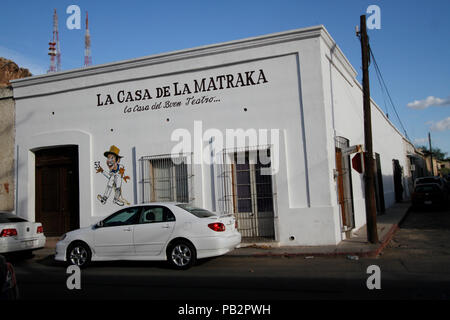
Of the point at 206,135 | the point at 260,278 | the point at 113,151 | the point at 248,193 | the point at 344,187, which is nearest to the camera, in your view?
the point at 260,278

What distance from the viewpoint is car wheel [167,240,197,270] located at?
8.98 m

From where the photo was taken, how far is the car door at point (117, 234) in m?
9.55

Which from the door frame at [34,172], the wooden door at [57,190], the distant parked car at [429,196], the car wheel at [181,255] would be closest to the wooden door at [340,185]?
the car wheel at [181,255]

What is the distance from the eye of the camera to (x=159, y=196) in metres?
13.2

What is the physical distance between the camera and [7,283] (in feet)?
14.3

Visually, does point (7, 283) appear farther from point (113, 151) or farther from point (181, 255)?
point (113, 151)

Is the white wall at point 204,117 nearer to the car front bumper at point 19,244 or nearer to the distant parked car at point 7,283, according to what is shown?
the car front bumper at point 19,244

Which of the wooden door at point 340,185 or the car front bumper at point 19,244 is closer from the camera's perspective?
the car front bumper at point 19,244

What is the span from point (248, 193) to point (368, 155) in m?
3.68

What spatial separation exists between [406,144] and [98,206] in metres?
31.9

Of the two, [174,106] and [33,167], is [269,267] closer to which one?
[174,106]

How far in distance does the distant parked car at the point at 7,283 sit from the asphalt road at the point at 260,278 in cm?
232

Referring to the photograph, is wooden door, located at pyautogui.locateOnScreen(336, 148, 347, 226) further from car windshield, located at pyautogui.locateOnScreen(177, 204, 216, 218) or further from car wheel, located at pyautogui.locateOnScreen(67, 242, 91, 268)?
car wheel, located at pyautogui.locateOnScreen(67, 242, 91, 268)

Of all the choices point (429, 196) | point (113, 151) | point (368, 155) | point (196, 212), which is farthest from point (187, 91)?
point (429, 196)
